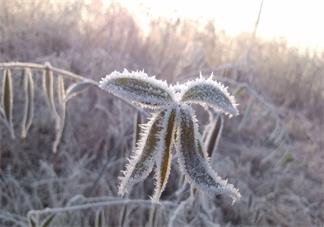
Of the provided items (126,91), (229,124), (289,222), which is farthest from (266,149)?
(126,91)

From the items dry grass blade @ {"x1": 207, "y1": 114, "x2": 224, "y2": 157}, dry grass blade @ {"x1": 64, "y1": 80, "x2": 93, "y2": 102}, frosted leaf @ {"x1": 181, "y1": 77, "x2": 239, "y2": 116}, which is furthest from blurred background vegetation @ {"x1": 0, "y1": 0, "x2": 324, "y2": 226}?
frosted leaf @ {"x1": 181, "y1": 77, "x2": 239, "y2": 116}

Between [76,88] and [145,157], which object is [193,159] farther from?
[76,88]

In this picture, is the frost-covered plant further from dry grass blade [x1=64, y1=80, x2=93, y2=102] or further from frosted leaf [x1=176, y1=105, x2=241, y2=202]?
dry grass blade [x1=64, y1=80, x2=93, y2=102]

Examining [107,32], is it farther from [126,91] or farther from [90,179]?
[126,91]

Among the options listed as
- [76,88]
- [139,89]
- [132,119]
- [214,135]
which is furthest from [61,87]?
[132,119]

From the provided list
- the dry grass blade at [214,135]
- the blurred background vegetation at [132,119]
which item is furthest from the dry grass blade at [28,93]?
the blurred background vegetation at [132,119]
